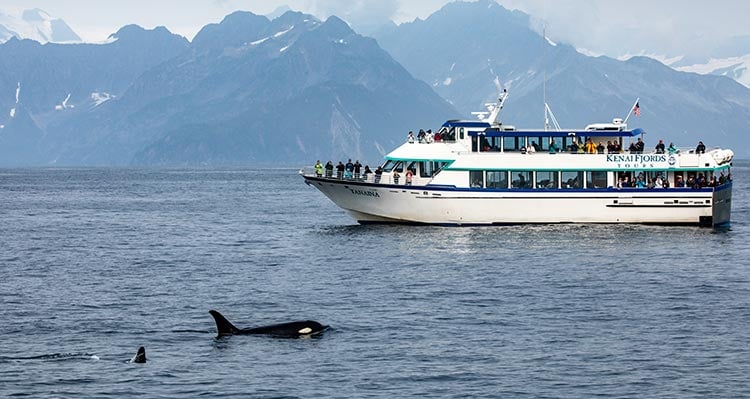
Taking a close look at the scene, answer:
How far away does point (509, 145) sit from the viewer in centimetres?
7581

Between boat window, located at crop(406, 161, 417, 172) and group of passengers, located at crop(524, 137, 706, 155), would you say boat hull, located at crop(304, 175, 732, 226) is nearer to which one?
boat window, located at crop(406, 161, 417, 172)

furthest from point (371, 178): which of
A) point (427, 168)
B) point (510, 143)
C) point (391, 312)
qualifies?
point (391, 312)

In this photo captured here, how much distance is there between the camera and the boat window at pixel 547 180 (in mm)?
74750

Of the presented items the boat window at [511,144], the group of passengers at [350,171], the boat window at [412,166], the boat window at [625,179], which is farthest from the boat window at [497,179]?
the boat window at [625,179]

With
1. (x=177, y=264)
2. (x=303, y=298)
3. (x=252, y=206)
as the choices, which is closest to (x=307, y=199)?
(x=252, y=206)

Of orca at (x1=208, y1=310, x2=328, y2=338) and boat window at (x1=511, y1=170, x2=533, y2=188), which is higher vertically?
boat window at (x1=511, y1=170, x2=533, y2=188)

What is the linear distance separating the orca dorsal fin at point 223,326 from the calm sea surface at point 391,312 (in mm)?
633

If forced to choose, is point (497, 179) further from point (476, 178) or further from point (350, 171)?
point (350, 171)

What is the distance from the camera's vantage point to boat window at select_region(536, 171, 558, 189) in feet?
245

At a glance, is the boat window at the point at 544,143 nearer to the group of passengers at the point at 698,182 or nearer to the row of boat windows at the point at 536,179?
the row of boat windows at the point at 536,179

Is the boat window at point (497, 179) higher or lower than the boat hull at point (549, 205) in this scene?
higher

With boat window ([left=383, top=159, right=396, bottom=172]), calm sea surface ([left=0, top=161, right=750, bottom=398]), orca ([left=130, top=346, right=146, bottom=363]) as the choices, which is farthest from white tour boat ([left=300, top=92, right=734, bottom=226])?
orca ([left=130, top=346, right=146, bottom=363])

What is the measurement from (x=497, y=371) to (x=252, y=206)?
3520 inches

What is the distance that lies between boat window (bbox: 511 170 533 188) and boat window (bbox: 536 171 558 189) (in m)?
0.53
